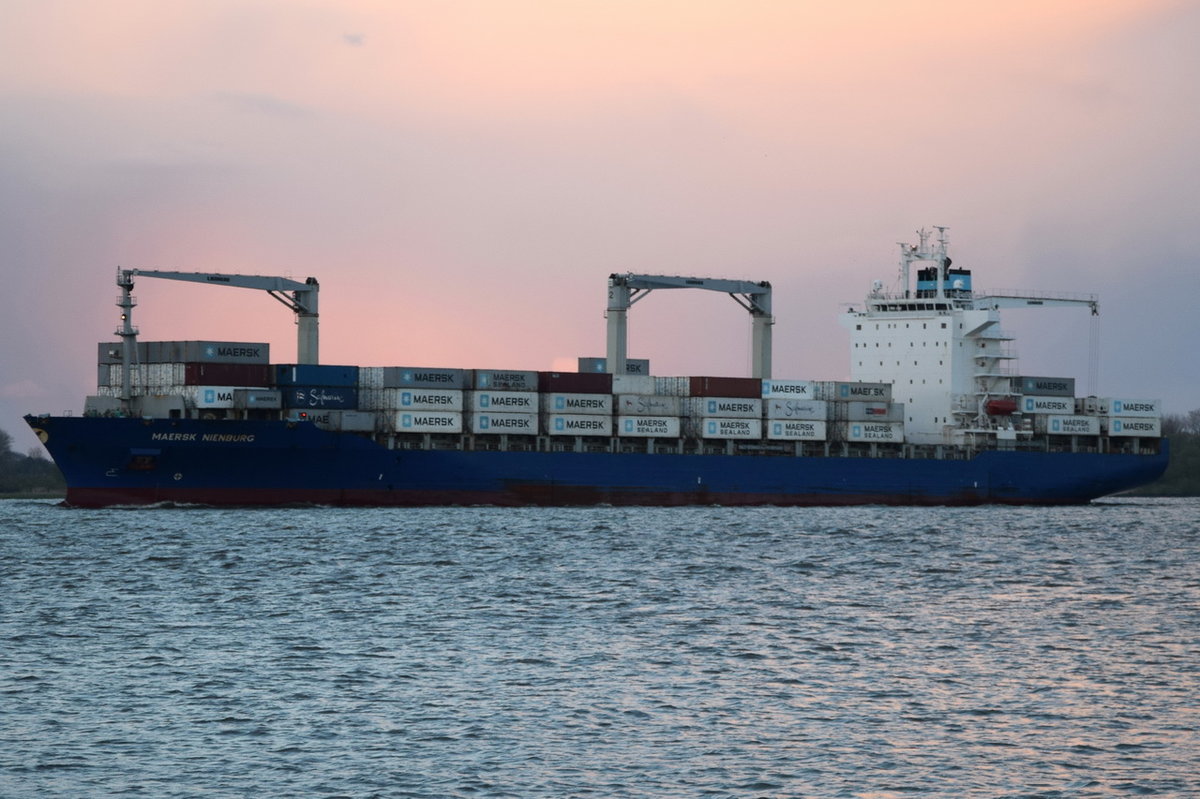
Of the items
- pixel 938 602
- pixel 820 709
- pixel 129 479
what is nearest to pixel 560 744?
pixel 820 709

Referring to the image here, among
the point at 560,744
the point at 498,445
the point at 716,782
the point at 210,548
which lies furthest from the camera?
the point at 498,445

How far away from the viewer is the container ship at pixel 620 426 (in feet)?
191

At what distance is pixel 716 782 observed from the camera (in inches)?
637

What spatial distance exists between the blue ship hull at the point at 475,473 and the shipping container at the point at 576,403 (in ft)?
7.52

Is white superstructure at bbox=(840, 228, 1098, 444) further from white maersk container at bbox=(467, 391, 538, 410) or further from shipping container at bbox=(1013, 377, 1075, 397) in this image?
white maersk container at bbox=(467, 391, 538, 410)

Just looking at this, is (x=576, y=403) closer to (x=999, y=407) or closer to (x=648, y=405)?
(x=648, y=405)

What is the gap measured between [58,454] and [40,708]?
3922 cm

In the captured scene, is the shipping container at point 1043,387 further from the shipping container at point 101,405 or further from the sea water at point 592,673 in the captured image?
the shipping container at point 101,405

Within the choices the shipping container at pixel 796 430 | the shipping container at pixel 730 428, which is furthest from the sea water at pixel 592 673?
the shipping container at pixel 796 430

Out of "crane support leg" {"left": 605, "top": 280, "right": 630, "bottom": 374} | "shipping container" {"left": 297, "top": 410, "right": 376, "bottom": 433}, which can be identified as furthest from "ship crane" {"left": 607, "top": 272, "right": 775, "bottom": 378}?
"shipping container" {"left": 297, "top": 410, "right": 376, "bottom": 433}

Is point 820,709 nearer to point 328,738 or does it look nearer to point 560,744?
point 560,744

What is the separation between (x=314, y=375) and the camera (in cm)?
6100

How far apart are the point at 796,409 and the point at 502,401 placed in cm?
1532

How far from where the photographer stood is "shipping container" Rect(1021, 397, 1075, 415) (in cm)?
7688
